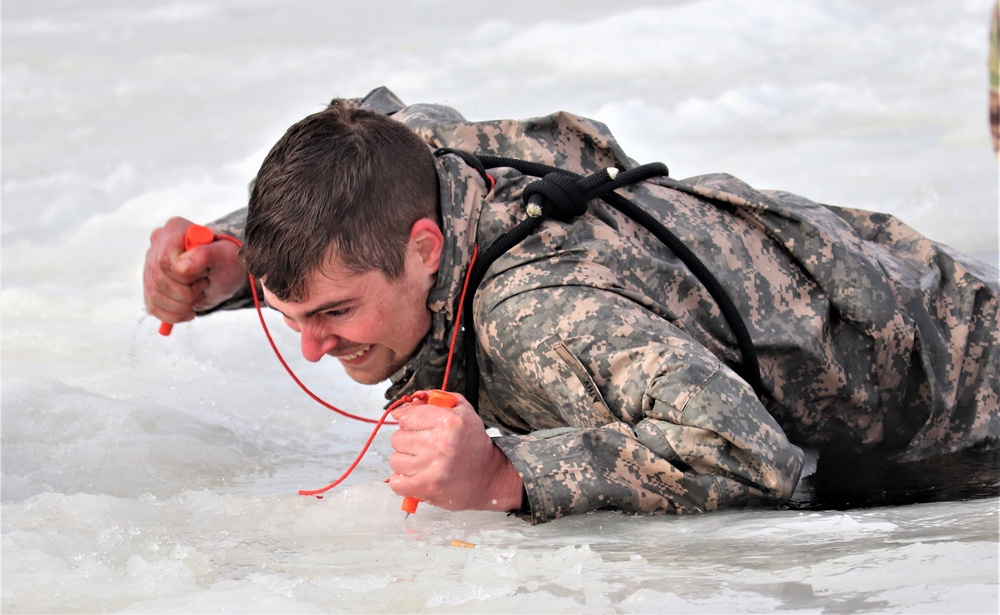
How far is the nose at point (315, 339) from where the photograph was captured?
8.26 feet

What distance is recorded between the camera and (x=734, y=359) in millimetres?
2674

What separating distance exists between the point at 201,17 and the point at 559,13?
10.2 ft

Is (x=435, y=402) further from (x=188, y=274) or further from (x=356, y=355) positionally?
(x=188, y=274)

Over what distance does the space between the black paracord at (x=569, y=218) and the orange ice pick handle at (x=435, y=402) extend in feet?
1.07

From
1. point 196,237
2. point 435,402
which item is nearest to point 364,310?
point 435,402

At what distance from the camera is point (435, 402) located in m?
2.27

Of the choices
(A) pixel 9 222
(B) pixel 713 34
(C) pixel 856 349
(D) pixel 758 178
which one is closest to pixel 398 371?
(C) pixel 856 349

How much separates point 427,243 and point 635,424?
58 cm

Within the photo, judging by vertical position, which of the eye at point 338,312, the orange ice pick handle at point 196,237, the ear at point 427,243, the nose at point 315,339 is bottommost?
the nose at point 315,339

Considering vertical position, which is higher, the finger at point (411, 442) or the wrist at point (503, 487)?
the finger at point (411, 442)

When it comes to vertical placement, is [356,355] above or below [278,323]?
below

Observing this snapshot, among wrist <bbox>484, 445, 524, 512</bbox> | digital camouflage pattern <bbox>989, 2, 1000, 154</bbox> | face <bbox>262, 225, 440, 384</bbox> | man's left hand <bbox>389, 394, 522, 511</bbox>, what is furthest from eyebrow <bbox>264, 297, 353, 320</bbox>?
digital camouflage pattern <bbox>989, 2, 1000, 154</bbox>

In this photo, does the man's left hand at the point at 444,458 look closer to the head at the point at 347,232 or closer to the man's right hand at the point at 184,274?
the head at the point at 347,232

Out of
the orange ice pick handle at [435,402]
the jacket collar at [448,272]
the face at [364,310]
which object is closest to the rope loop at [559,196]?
the jacket collar at [448,272]
